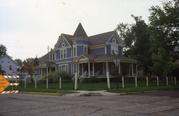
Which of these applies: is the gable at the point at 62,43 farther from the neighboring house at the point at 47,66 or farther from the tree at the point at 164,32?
the tree at the point at 164,32

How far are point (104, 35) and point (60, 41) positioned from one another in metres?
8.75

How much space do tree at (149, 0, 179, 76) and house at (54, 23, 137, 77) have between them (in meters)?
10.4

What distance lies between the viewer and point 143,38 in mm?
53688

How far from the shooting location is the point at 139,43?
177 feet

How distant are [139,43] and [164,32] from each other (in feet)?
44.2

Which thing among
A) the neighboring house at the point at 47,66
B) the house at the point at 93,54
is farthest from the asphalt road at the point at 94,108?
the neighboring house at the point at 47,66

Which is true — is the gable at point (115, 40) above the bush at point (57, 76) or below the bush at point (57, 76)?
above

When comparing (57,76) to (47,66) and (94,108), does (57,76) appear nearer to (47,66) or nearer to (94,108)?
(47,66)

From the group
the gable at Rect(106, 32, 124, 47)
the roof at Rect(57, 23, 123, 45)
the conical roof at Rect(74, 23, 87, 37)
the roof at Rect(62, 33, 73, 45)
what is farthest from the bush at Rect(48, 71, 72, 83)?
the gable at Rect(106, 32, 124, 47)

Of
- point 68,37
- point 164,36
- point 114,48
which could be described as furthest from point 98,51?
point 164,36

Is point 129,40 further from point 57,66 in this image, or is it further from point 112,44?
point 57,66

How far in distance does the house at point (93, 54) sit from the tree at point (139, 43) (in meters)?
1.25

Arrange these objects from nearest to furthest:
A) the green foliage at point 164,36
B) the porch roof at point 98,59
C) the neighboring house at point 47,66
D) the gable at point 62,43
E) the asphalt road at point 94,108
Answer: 1. the asphalt road at point 94,108
2. the green foliage at point 164,36
3. the porch roof at point 98,59
4. the gable at point 62,43
5. the neighboring house at point 47,66

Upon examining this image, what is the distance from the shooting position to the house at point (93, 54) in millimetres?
51188
